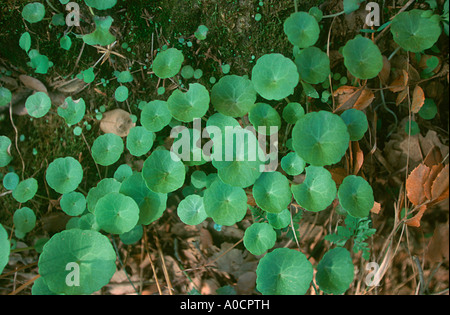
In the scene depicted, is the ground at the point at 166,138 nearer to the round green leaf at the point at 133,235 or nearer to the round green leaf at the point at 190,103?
the round green leaf at the point at 133,235

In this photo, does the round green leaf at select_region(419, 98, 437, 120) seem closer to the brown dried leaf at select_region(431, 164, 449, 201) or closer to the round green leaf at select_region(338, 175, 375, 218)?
the brown dried leaf at select_region(431, 164, 449, 201)

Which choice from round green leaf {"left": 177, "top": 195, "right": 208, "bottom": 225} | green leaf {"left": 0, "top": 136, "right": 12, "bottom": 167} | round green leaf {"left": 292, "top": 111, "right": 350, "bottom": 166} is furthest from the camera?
green leaf {"left": 0, "top": 136, "right": 12, "bottom": 167}

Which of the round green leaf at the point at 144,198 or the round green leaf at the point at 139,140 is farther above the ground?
the round green leaf at the point at 139,140

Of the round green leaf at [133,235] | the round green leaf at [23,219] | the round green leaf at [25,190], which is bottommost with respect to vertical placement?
the round green leaf at [133,235]

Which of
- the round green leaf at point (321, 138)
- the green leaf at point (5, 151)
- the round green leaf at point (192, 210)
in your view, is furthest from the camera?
the green leaf at point (5, 151)

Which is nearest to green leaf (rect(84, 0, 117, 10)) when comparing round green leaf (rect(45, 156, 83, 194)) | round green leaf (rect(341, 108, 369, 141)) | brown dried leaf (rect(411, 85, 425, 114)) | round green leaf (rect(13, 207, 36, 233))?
round green leaf (rect(45, 156, 83, 194))

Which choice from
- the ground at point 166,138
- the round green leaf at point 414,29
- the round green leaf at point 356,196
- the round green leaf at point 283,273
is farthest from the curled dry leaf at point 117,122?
the round green leaf at point 414,29

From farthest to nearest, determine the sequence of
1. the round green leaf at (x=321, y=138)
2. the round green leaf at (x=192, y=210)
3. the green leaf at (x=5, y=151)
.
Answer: the green leaf at (x=5, y=151) → the round green leaf at (x=192, y=210) → the round green leaf at (x=321, y=138)

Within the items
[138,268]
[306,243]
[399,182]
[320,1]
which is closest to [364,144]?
[399,182]
